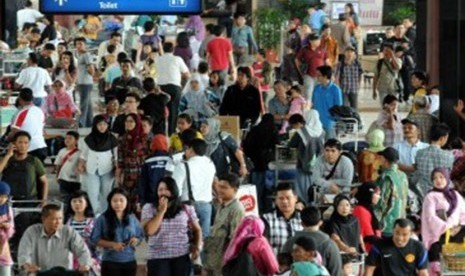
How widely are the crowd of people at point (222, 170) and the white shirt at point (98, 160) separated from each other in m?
0.02

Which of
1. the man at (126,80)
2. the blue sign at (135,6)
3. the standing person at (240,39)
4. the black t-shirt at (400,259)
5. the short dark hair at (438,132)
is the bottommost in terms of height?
the black t-shirt at (400,259)

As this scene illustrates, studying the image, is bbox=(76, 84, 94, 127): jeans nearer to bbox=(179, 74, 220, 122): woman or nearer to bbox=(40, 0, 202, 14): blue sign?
bbox=(179, 74, 220, 122): woman

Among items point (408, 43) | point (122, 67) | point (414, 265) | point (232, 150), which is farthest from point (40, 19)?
point (414, 265)

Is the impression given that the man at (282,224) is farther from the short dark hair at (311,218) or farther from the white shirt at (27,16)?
the white shirt at (27,16)

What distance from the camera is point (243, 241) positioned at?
669 inches

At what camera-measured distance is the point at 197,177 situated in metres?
20.1

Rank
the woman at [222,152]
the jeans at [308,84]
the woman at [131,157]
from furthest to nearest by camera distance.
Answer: the jeans at [308,84] → the woman at [222,152] → the woman at [131,157]

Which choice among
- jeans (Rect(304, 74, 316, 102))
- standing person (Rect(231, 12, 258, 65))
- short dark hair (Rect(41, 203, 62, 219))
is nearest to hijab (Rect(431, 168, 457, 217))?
short dark hair (Rect(41, 203, 62, 219))

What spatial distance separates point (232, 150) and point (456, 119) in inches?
235

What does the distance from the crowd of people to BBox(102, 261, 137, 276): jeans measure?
0.01 meters

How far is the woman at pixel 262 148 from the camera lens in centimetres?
2388

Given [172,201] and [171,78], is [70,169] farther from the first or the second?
[171,78]

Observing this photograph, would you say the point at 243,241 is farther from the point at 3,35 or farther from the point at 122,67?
the point at 122,67

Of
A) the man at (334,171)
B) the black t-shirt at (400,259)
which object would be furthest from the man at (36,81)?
the black t-shirt at (400,259)
